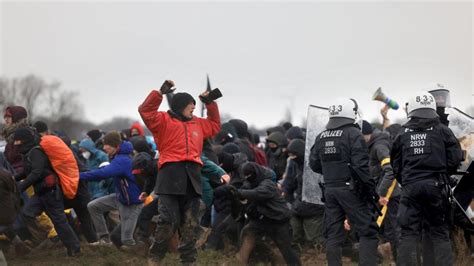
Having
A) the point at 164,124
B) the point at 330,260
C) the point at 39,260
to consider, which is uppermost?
the point at 164,124

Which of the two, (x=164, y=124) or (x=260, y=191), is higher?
(x=164, y=124)

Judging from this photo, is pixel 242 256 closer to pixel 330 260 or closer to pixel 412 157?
pixel 330 260

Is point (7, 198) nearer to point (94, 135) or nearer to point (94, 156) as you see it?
point (94, 156)

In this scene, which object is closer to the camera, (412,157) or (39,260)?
(412,157)

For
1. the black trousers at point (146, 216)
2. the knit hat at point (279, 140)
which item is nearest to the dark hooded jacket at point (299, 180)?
the knit hat at point (279, 140)

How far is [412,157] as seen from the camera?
10078 millimetres

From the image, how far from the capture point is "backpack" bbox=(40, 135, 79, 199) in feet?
43.6

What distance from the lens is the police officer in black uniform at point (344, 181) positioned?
10344 millimetres

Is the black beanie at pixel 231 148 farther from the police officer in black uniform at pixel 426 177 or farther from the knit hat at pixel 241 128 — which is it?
the police officer in black uniform at pixel 426 177

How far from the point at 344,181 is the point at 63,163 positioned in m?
4.89

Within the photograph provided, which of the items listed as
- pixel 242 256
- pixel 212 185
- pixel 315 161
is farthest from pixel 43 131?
pixel 315 161

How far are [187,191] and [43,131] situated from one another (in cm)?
475

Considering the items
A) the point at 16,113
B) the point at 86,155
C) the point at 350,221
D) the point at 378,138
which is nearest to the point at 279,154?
the point at 86,155

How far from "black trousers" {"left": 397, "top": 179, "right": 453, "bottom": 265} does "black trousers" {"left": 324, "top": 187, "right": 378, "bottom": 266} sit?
1.30 feet
